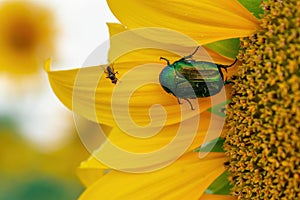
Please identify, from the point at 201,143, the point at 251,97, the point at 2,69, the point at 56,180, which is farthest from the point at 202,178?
the point at 2,69

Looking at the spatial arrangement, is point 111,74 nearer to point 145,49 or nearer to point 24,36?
point 145,49

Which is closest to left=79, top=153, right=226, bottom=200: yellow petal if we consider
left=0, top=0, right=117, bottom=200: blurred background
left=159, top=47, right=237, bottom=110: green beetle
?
left=159, top=47, right=237, bottom=110: green beetle

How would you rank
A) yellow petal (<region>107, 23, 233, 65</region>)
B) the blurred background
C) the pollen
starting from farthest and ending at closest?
1. the blurred background
2. yellow petal (<region>107, 23, 233, 65</region>)
3. the pollen

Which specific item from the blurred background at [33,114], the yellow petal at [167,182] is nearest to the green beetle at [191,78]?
the yellow petal at [167,182]

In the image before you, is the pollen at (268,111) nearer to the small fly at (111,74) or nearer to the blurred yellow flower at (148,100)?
the blurred yellow flower at (148,100)

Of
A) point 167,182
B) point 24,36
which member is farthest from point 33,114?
point 167,182

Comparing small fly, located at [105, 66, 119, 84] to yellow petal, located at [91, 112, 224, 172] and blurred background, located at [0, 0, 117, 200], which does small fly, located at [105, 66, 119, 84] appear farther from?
blurred background, located at [0, 0, 117, 200]

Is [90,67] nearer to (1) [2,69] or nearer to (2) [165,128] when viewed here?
(2) [165,128]
